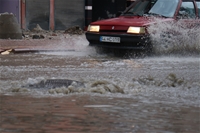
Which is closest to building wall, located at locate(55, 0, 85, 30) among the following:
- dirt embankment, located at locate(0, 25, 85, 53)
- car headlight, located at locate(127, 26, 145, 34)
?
dirt embankment, located at locate(0, 25, 85, 53)

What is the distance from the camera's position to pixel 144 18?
1391 centimetres

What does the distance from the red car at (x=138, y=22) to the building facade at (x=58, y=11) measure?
1195 centimetres

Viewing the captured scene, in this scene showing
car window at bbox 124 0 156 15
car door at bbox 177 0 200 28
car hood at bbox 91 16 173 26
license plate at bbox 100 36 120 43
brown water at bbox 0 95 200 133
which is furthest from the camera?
car window at bbox 124 0 156 15

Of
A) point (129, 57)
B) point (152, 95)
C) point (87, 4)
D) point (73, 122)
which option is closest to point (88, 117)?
point (73, 122)

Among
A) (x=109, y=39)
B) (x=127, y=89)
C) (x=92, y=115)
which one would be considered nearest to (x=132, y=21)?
(x=109, y=39)

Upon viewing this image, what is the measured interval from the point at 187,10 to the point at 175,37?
3.76 feet

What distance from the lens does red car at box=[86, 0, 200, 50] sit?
1339cm

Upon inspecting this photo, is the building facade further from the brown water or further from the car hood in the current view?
the brown water

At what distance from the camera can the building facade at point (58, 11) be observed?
86.2ft

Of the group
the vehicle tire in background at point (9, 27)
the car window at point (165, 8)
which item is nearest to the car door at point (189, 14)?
the car window at point (165, 8)

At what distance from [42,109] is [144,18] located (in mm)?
8013

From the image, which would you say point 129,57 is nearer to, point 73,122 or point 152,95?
point 152,95

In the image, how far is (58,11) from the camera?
27109mm

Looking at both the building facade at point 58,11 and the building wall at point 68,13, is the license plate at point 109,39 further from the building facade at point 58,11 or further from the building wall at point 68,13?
the building wall at point 68,13
